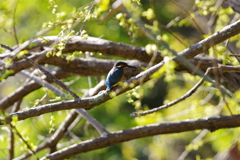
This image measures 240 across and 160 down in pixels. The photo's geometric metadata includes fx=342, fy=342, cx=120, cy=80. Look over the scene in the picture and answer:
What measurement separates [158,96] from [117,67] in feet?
19.7

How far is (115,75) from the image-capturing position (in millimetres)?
3420

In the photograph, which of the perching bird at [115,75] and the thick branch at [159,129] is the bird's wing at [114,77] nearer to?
the perching bird at [115,75]

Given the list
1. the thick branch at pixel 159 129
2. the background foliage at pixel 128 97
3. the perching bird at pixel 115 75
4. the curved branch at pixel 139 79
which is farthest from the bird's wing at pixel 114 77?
the curved branch at pixel 139 79

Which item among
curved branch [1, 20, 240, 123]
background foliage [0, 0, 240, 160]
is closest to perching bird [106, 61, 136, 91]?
background foliage [0, 0, 240, 160]

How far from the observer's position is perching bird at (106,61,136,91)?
131 inches

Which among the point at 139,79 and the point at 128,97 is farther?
the point at 128,97

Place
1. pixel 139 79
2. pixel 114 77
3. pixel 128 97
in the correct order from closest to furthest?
pixel 139 79 < pixel 114 77 < pixel 128 97

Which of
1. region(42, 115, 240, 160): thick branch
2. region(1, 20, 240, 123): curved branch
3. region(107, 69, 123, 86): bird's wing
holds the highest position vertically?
region(1, 20, 240, 123): curved branch

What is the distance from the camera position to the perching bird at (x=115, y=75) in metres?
3.34

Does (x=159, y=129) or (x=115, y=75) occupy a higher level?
(x=115, y=75)

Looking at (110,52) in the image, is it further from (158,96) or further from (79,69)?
(158,96)

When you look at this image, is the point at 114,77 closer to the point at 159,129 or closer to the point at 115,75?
the point at 115,75

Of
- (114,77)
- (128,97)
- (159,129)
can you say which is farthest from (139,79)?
(128,97)

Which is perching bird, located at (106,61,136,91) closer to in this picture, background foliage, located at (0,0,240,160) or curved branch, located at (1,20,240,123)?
background foliage, located at (0,0,240,160)
